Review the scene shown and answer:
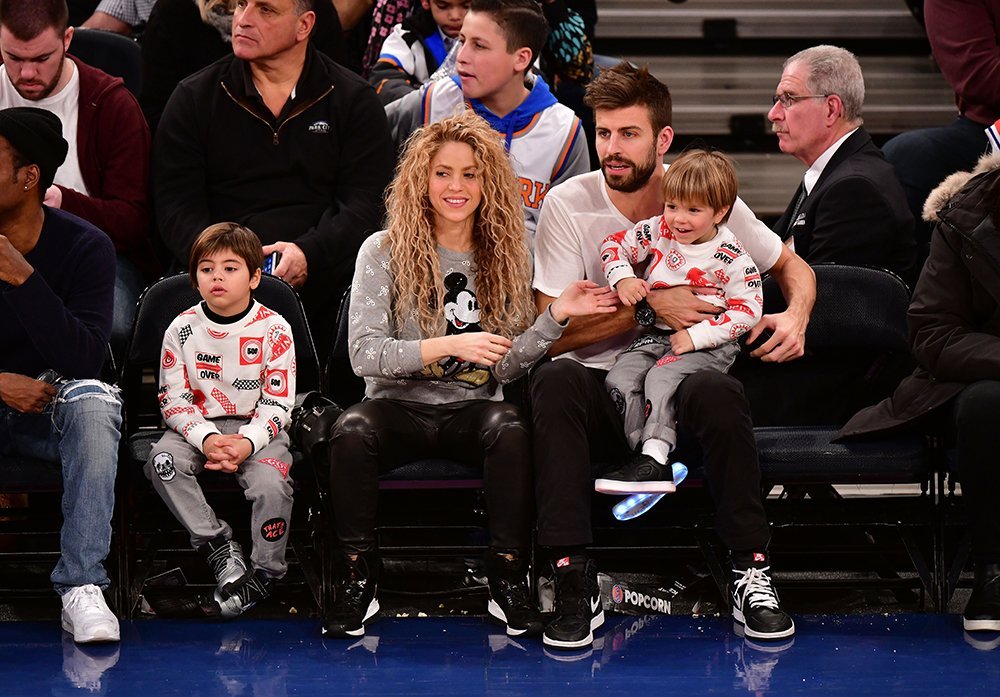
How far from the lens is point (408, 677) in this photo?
3230 mm

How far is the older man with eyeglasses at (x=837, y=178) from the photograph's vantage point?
4.26 meters

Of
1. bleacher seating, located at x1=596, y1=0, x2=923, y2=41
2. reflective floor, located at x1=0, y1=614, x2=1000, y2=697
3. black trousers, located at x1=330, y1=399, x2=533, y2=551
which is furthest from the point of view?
bleacher seating, located at x1=596, y1=0, x2=923, y2=41

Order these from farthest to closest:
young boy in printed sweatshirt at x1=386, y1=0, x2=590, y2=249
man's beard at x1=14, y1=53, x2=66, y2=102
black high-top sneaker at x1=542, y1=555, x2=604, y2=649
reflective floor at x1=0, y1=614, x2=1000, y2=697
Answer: young boy in printed sweatshirt at x1=386, y1=0, x2=590, y2=249
man's beard at x1=14, y1=53, x2=66, y2=102
black high-top sneaker at x1=542, y1=555, x2=604, y2=649
reflective floor at x1=0, y1=614, x2=1000, y2=697

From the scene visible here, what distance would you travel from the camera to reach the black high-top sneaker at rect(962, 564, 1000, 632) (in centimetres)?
346

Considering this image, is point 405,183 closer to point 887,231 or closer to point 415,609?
point 415,609

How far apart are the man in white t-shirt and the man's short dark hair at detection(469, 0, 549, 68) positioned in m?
0.71

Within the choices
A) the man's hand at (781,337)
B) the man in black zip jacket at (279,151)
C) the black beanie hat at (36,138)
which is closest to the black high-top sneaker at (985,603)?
the man's hand at (781,337)

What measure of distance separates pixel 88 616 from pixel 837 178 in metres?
2.59

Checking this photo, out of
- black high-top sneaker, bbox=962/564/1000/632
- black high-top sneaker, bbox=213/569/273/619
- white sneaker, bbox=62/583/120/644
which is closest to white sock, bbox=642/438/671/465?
black high-top sneaker, bbox=962/564/1000/632

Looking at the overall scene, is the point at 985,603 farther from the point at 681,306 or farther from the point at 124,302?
the point at 124,302

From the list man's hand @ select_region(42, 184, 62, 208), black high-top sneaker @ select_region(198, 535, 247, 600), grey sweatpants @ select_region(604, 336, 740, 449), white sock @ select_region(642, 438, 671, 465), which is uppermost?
man's hand @ select_region(42, 184, 62, 208)

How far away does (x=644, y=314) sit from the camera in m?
3.81

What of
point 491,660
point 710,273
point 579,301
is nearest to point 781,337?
point 710,273

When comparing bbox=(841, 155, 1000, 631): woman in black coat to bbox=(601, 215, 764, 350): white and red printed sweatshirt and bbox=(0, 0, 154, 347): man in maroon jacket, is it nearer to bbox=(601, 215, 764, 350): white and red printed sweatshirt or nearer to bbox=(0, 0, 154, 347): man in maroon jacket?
bbox=(601, 215, 764, 350): white and red printed sweatshirt
